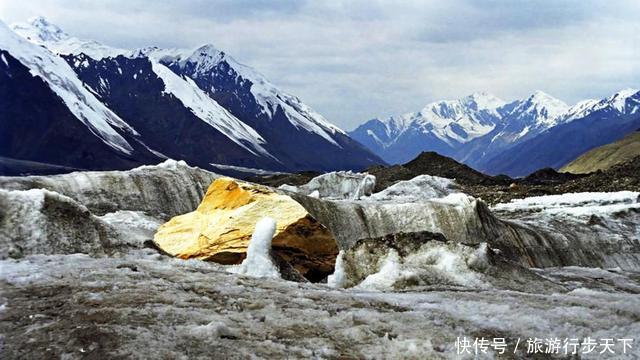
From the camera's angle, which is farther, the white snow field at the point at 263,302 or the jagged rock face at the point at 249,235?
the jagged rock face at the point at 249,235

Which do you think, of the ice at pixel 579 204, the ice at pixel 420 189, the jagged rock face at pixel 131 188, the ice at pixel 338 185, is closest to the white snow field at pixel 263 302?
the jagged rock face at pixel 131 188

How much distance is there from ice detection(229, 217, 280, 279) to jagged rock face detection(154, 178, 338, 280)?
4755 mm

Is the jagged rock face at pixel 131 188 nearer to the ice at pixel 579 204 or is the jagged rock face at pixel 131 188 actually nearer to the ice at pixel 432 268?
the ice at pixel 432 268

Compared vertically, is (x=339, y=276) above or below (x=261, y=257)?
below

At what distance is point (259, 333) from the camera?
428 inches

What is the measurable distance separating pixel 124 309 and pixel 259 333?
7.98 ft

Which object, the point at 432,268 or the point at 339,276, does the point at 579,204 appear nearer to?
the point at 432,268

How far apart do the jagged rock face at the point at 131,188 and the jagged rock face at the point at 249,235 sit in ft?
45.6

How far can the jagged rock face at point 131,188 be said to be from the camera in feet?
135

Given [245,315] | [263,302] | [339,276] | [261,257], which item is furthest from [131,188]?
[245,315]

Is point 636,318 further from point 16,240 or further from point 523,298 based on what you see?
point 16,240

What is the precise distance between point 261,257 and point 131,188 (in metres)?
25.3

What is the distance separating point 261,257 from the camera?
66.6 feet

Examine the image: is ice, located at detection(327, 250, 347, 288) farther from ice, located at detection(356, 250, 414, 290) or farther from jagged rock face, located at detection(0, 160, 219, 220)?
jagged rock face, located at detection(0, 160, 219, 220)
